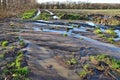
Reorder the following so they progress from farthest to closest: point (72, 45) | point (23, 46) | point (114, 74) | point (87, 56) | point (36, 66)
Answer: point (72, 45) → point (23, 46) → point (87, 56) → point (36, 66) → point (114, 74)

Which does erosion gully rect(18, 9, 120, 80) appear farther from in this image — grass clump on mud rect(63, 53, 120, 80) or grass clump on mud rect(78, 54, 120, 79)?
grass clump on mud rect(78, 54, 120, 79)

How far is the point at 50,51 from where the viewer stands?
462 inches

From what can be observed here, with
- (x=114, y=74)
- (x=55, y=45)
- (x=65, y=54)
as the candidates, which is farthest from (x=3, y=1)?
(x=114, y=74)

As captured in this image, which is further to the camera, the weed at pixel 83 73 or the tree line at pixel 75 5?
the tree line at pixel 75 5

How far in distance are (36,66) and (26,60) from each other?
72 centimetres

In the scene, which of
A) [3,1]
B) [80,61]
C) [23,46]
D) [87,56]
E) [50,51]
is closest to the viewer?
[80,61]

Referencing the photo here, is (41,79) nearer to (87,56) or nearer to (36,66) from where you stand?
(36,66)

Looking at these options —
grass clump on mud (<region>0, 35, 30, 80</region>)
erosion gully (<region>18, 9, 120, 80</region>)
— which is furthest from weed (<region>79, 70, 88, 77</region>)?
grass clump on mud (<region>0, 35, 30, 80</region>)

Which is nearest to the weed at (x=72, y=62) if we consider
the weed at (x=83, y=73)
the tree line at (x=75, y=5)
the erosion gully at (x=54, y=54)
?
the erosion gully at (x=54, y=54)

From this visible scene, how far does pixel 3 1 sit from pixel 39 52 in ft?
69.7

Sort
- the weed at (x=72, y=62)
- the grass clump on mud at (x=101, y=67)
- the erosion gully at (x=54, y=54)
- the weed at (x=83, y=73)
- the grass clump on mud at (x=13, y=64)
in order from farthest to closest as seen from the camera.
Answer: the weed at (x=72, y=62) → the grass clump on mud at (x=101, y=67) → the erosion gully at (x=54, y=54) → the weed at (x=83, y=73) → the grass clump on mud at (x=13, y=64)

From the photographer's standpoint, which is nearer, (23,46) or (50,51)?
(50,51)

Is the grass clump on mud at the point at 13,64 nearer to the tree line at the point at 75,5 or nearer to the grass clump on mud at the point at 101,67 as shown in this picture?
the grass clump on mud at the point at 101,67

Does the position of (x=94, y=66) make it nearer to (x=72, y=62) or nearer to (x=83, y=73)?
(x=72, y=62)
